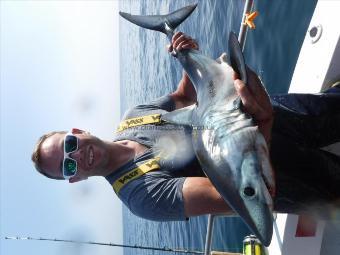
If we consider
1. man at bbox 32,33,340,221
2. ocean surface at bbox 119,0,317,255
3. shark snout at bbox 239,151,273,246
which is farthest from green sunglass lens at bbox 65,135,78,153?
ocean surface at bbox 119,0,317,255

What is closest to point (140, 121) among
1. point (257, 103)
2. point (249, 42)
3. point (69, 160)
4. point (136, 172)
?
point (136, 172)

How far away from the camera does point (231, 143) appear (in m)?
2.36

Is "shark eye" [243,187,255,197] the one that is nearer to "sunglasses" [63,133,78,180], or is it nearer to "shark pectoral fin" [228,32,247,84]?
"shark pectoral fin" [228,32,247,84]

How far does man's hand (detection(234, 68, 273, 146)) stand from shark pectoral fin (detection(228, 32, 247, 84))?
2.6 inches

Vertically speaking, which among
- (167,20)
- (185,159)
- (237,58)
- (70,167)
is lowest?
(70,167)

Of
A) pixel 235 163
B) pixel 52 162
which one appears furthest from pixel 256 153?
pixel 52 162

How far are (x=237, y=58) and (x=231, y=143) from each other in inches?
24.0

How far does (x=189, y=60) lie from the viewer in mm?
3492

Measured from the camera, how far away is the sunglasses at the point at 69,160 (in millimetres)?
3453

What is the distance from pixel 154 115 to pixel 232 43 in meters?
1.16

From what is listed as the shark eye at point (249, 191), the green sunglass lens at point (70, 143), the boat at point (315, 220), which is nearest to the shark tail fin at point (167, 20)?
the boat at point (315, 220)

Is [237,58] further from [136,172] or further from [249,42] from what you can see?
[249,42]

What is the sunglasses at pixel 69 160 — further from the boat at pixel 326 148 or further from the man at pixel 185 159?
the boat at pixel 326 148

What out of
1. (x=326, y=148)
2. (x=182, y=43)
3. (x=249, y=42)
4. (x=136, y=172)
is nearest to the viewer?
(x=136, y=172)
